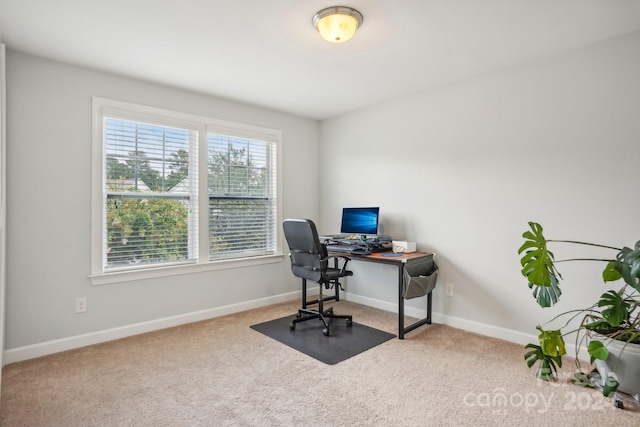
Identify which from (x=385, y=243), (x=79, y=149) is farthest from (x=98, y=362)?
(x=385, y=243)

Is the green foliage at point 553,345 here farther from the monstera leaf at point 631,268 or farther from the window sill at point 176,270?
the window sill at point 176,270

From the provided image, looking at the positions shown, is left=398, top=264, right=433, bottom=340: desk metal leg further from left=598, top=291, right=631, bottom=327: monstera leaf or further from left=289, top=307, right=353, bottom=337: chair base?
left=598, top=291, right=631, bottom=327: monstera leaf

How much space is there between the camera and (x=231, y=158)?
3893 mm

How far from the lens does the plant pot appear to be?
193 centimetres

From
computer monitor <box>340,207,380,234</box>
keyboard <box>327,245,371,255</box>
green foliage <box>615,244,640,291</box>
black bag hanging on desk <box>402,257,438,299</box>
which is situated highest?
computer monitor <box>340,207,380,234</box>

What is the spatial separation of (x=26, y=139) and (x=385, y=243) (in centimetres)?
317

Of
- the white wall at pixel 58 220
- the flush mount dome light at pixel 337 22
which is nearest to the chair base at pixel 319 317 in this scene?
the white wall at pixel 58 220

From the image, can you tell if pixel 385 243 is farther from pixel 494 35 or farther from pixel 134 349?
pixel 134 349

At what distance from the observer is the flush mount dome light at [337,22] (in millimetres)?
2117

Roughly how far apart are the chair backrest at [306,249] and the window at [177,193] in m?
0.84

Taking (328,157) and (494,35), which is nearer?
(494,35)

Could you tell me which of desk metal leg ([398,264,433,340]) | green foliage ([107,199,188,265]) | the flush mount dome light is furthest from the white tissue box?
green foliage ([107,199,188,265])

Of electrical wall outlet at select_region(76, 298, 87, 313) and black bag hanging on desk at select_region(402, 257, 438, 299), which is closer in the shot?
electrical wall outlet at select_region(76, 298, 87, 313)

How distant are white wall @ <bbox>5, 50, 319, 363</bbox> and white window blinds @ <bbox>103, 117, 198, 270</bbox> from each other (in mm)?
185
